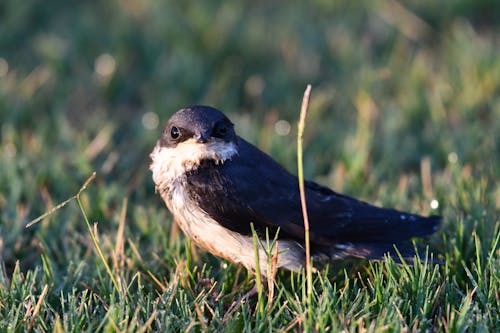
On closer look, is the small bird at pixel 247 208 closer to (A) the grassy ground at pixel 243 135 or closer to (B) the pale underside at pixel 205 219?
(B) the pale underside at pixel 205 219

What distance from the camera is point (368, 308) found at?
3115 mm

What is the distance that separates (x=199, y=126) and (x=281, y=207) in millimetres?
565

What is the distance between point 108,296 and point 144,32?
3385mm

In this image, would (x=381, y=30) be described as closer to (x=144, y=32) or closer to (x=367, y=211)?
(x=144, y=32)

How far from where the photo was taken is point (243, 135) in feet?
16.6

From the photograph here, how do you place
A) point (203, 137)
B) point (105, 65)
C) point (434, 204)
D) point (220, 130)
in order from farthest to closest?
point (105, 65) < point (434, 204) < point (220, 130) < point (203, 137)

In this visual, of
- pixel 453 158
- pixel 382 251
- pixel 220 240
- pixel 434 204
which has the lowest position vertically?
pixel 220 240

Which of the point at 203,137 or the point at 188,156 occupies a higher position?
the point at 203,137

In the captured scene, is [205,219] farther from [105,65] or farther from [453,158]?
[105,65]

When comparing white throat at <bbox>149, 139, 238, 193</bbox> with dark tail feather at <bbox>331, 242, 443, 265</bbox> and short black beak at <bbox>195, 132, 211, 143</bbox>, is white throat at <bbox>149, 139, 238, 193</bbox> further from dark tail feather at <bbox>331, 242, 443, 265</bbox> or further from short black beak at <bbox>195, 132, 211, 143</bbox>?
dark tail feather at <bbox>331, 242, 443, 265</bbox>

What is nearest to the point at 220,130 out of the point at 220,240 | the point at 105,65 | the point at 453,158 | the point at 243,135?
the point at 220,240

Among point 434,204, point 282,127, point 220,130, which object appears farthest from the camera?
point 282,127

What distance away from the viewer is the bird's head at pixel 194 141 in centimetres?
353

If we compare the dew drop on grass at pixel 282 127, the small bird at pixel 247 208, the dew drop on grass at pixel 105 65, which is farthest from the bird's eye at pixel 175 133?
the dew drop on grass at pixel 105 65
